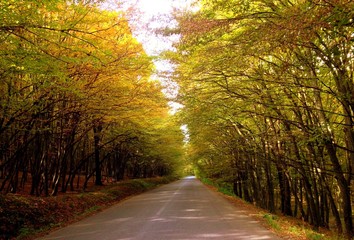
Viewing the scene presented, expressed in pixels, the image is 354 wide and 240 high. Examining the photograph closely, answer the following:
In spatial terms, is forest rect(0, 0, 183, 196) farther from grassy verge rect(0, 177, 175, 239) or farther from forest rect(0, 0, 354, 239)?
grassy verge rect(0, 177, 175, 239)

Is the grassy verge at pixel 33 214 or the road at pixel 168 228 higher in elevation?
the grassy verge at pixel 33 214

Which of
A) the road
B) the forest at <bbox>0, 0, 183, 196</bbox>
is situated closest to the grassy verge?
the road

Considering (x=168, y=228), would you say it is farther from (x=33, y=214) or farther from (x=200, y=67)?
(x=33, y=214)

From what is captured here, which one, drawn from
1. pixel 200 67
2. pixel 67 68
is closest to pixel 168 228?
pixel 200 67

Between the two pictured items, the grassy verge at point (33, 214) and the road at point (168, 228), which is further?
the grassy verge at point (33, 214)

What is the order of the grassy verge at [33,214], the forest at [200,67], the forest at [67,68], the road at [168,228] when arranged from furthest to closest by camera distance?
the grassy verge at [33,214]
the road at [168,228]
the forest at [67,68]
the forest at [200,67]

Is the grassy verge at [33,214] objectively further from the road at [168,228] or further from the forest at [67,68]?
the forest at [67,68]

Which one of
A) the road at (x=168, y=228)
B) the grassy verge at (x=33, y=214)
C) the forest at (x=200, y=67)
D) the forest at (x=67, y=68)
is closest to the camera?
the forest at (x=200, y=67)

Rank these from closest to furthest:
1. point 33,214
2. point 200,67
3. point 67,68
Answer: point 200,67 → point 67,68 → point 33,214

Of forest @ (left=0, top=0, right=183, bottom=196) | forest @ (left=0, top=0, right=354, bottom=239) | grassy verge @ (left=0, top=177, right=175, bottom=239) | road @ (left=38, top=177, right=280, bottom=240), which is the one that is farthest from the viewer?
grassy verge @ (left=0, top=177, right=175, bottom=239)

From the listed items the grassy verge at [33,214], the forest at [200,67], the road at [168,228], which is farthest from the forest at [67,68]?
the road at [168,228]

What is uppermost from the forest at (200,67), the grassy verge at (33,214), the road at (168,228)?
the forest at (200,67)

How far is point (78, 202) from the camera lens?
1431cm

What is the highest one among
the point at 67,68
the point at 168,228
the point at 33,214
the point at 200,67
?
the point at 67,68
